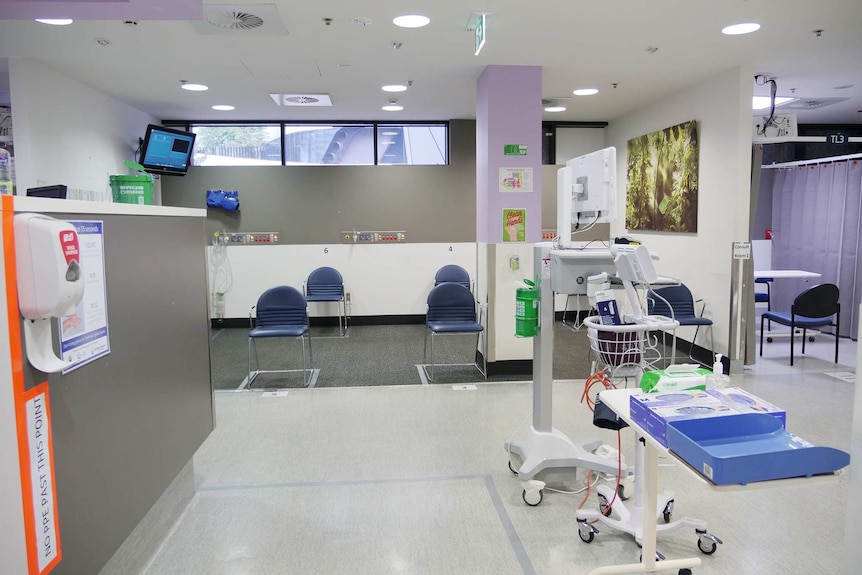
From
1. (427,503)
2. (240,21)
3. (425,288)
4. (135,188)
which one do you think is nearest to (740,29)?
(240,21)

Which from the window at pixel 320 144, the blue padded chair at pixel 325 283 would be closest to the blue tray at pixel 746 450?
the blue padded chair at pixel 325 283

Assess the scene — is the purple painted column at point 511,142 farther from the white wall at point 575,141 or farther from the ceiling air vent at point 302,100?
the white wall at point 575,141

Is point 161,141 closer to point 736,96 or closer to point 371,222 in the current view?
point 371,222

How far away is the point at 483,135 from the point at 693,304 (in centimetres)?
259

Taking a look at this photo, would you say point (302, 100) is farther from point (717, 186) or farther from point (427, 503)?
point (427, 503)

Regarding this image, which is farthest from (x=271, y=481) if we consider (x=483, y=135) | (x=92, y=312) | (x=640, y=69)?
(x=640, y=69)

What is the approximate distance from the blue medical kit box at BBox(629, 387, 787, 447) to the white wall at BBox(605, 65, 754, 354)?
342 centimetres

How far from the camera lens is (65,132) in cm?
545

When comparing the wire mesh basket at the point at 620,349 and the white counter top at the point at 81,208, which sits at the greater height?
the white counter top at the point at 81,208

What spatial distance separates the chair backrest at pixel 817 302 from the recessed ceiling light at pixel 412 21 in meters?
4.28

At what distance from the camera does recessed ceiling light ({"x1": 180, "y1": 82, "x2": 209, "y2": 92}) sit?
5.77 meters

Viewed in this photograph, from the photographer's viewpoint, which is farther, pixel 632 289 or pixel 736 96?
pixel 736 96

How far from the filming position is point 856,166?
6.36 m

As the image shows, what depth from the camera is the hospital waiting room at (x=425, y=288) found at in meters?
1.90
